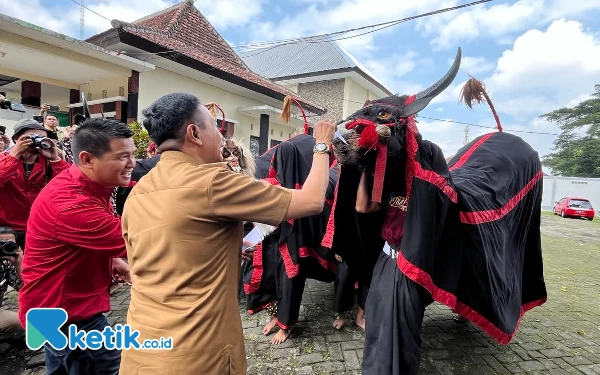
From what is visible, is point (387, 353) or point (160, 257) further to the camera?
point (387, 353)

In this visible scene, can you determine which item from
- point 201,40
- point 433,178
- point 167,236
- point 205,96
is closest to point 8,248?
point 167,236

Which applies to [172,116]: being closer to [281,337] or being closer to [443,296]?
[443,296]

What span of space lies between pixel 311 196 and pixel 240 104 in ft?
32.8

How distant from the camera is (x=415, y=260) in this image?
187 cm

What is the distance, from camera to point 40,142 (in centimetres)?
299

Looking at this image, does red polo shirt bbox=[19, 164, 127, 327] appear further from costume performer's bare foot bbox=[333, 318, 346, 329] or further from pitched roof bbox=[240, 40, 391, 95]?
pitched roof bbox=[240, 40, 391, 95]

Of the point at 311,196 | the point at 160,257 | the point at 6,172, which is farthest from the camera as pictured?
the point at 6,172

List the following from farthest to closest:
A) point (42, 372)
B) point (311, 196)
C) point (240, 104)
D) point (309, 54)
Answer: point (309, 54)
point (240, 104)
point (42, 372)
point (311, 196)

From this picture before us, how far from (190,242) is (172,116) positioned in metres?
0.51

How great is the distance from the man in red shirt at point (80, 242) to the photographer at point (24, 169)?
4.69 ft

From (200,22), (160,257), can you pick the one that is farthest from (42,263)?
(200,22)

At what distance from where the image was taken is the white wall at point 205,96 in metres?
8.08

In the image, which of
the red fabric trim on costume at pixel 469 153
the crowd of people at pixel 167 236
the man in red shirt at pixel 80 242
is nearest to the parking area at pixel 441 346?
the man in red shirt at pixel 80 242

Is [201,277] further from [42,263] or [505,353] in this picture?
[505,353]
